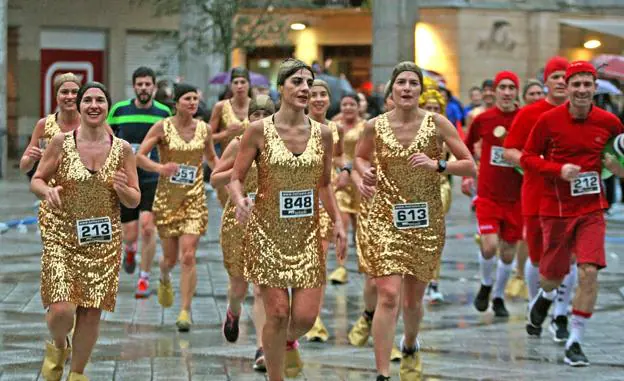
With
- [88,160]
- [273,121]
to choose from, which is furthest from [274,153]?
[88,160]

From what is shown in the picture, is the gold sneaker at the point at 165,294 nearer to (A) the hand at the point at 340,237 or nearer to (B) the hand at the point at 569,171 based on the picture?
(B) the hand at the point at 569,171

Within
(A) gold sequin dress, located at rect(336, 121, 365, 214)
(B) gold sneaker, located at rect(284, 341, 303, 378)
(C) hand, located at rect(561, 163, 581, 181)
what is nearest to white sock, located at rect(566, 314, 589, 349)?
(C) hand, located at rect(561, 163, 581, 181)

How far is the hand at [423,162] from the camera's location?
9.35 metres

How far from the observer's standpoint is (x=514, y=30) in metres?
39.6

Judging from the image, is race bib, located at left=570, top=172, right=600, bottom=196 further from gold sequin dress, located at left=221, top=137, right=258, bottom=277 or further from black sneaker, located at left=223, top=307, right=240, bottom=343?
black sneaker, located at left=223, top=307, right=240, bottom=343

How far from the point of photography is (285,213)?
28.5ft

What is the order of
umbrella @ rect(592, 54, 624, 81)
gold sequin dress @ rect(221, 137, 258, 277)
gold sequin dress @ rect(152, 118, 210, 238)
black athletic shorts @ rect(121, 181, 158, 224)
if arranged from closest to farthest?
gold sequin dress @ rect(221, 137, 258, 277)
gold sequin dress @ rect(152, 118, 210, 238)
black athletic shorts @ rect(121, 181, 158, 224)
umbrella @ rect(592, 54, 624, 81)

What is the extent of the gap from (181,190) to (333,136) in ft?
5.00

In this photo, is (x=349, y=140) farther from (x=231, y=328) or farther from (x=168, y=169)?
(x=231, y=328)

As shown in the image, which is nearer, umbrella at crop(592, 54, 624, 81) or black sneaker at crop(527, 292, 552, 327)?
black sneaker at crop(527, 292, 552, 327)

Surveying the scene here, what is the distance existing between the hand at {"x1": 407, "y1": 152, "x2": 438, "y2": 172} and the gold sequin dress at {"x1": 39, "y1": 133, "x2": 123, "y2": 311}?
1.87 metres

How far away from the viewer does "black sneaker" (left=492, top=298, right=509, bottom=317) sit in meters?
13.0

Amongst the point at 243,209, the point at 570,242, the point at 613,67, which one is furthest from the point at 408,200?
the point at 613,67

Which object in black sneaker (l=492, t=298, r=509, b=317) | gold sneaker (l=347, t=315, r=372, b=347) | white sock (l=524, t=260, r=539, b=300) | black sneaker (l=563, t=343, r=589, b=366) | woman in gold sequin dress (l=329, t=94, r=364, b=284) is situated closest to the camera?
black sneaker (l=563, t=343, r=589, b=366)
